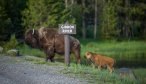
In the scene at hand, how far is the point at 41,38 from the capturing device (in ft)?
77.7

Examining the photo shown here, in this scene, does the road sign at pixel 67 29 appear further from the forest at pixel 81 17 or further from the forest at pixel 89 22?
the forest at pixel 81 17

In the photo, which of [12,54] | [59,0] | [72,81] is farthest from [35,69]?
[59,0]

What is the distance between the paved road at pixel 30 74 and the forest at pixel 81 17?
2827cm

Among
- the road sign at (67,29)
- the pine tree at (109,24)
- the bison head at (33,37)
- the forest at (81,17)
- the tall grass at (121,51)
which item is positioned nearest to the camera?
the road sign at (67,29)

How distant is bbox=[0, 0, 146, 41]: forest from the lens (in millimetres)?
55031

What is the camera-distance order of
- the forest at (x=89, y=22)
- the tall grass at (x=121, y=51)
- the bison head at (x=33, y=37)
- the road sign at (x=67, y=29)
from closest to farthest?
the road sign at (x=67, y=29) → the bison head at (x=33, y=37) → the tall grass at (x=121, y=51) → the forest at (x=89, y=22)

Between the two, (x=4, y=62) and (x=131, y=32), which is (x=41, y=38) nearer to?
(x=4, y=62)

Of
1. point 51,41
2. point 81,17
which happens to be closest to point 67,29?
point 51,41

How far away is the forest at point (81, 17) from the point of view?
55031 millimetres

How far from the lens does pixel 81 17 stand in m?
70.8

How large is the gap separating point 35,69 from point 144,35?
175 feet

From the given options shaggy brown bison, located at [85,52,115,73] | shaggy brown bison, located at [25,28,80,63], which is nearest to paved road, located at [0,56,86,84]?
shaggy brown bison, located at [85,52,115,73]

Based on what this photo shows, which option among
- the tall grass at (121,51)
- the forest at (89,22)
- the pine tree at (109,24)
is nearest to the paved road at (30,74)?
the tall grass at (121,51)

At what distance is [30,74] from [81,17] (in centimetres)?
5335
